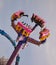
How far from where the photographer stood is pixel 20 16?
25641 millimetres

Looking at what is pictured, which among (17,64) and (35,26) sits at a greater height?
(35,26)

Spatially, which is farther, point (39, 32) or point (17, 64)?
point (17, 64)

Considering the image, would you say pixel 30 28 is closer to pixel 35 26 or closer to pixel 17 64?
pixel 35 26

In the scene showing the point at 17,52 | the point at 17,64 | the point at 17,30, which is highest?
the point at 17,30

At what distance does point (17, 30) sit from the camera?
2514cm

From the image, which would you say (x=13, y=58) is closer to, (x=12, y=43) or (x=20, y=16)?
(x=12, y=43)

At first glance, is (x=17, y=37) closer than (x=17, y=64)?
Yes

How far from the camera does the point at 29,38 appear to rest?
82.1ft

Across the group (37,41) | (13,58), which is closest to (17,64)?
(13,58)

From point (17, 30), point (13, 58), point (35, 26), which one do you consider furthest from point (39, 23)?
point (13, 58)

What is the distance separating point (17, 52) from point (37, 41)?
2020 millimetres

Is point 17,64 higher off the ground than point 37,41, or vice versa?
point 37,41

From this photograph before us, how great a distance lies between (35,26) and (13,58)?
11.3 ft

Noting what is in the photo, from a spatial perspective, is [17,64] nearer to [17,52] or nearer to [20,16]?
[17,52]
